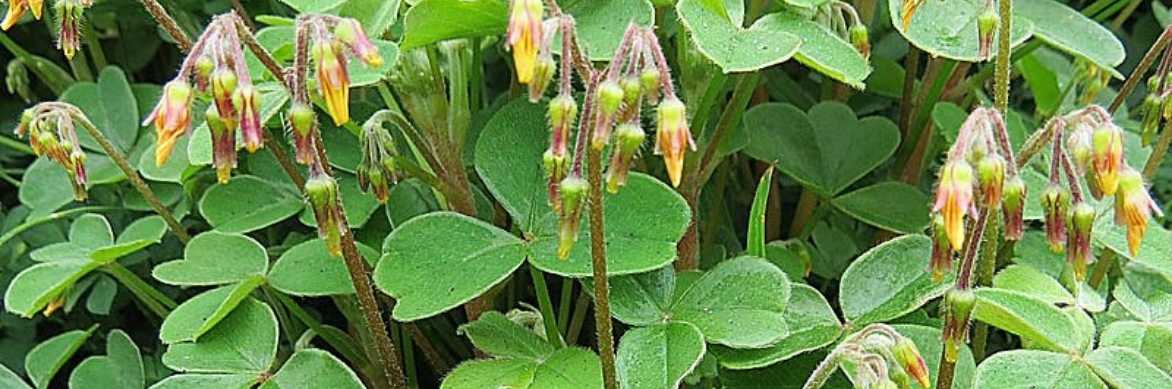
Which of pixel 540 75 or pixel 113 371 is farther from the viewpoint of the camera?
pixel 113 371

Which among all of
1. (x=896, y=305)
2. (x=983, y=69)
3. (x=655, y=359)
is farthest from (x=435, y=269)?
(x=983, y=69)

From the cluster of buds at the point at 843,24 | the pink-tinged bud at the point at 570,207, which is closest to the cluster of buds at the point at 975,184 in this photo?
the pink-tinged bud at the point at 570,207

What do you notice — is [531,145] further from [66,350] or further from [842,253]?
[66,350]

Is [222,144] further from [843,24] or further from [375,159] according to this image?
[843,24]

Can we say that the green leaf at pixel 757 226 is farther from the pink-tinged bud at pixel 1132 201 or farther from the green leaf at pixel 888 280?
the pink-tinged bud at pixel 1132 201

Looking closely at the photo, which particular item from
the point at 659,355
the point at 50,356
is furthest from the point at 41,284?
the point at 659,355

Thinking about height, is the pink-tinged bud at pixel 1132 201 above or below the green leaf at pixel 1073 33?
→ above
